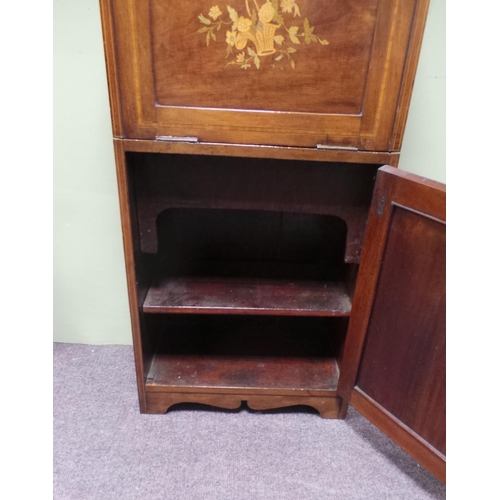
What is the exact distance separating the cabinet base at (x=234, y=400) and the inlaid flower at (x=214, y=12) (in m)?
0.98

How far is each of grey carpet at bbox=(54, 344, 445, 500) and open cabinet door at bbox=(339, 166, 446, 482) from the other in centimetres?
19

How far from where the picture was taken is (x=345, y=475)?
1.13 m

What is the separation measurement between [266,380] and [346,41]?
92 cm

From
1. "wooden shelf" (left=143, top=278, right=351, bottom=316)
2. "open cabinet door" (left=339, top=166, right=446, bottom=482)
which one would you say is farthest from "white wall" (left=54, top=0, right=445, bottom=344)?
"open cabinet door" (left=339, top=166, right=446, bottom=482)

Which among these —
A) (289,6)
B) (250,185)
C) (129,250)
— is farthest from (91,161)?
(289,6)

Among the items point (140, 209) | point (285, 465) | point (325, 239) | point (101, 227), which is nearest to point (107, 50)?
point (140, 209)

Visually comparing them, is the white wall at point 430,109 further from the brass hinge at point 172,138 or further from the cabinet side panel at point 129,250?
the cabinet side panel at point 129,250

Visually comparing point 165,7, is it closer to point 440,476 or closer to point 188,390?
point 188,390

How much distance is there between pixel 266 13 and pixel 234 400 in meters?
1.00

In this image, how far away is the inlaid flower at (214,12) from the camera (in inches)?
31.4

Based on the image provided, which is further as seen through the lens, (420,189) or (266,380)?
(266,380)

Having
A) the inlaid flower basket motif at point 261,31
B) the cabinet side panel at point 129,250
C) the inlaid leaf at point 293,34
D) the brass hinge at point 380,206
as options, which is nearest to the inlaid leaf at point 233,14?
the inlaid flower basket motif at point 261,31

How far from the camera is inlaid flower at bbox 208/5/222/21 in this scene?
798 millimetres

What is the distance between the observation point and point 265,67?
2.77ft
